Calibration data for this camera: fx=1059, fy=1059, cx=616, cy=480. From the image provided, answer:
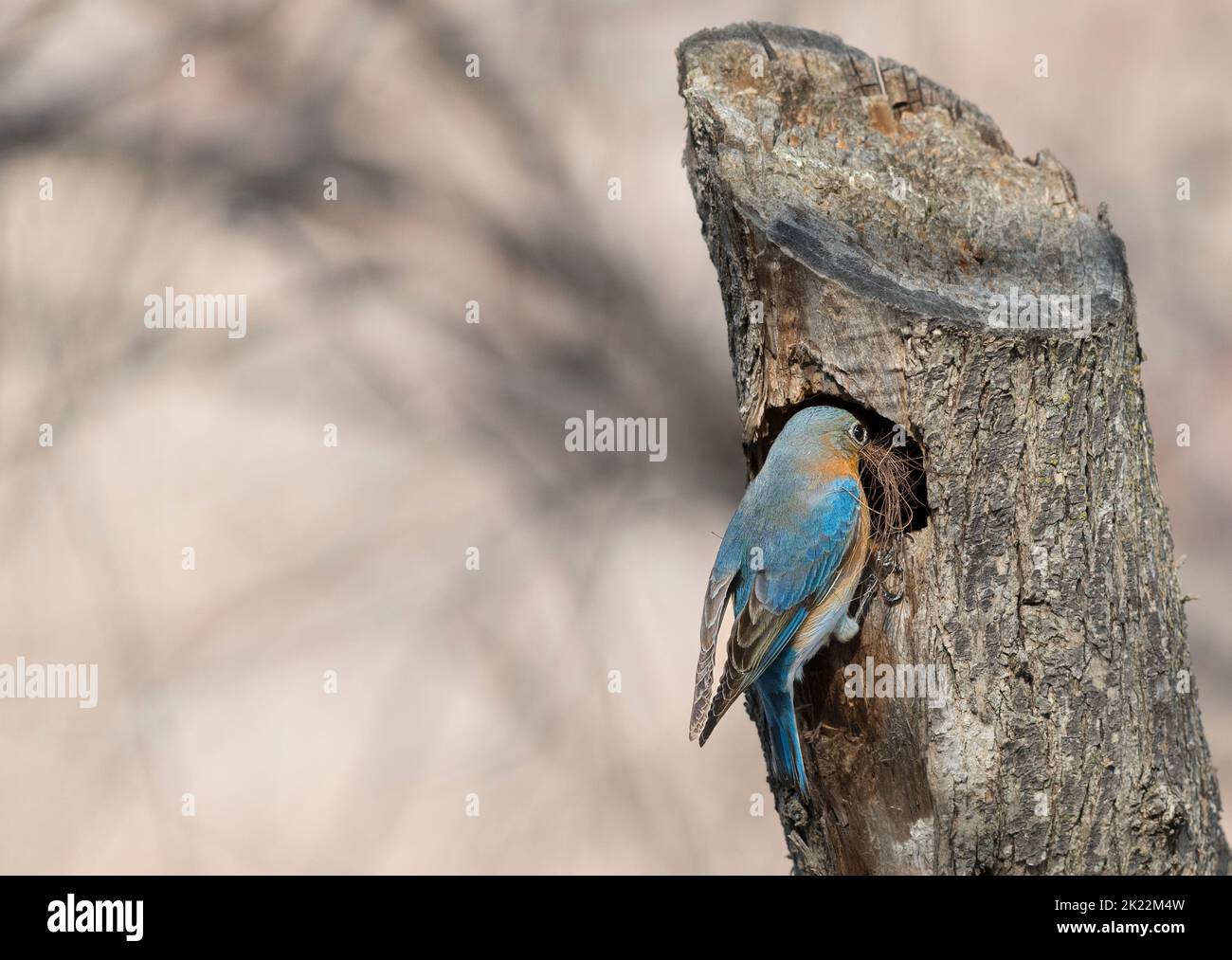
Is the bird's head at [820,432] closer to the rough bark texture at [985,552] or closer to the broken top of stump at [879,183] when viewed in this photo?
the rough bark texture at [985,552]

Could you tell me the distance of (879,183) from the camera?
2945 mm

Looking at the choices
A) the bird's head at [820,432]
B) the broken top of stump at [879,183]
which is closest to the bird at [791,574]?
the bird's head at [820,432]

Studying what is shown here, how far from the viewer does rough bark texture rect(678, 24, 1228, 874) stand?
260 centimetres

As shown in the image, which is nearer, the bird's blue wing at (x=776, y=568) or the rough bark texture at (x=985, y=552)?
the rough bark texture at (x=985, y=552)

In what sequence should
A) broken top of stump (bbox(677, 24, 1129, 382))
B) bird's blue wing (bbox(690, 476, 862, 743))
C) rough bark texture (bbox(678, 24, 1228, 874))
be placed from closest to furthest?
rough bark texture (bbox(678, 24, 1228, 874))
broken top of stump (bbox(677, 24, 1129, 382))
bird's blue wing (bbox(690, 476, 862, 743))

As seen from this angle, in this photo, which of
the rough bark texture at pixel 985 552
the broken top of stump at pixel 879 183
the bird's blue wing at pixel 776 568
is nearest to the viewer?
the rough bark texture at pixel 985 552

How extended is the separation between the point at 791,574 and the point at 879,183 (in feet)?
3.66

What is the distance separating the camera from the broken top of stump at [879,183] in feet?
8.91

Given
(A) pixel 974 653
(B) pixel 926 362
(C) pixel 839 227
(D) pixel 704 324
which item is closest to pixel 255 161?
(D) pixel 704 324

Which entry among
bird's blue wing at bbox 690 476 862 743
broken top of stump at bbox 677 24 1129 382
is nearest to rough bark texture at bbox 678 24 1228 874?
broken top of stump at bbox 677 24 1129 382

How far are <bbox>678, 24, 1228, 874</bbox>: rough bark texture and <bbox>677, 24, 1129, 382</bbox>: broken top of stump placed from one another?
10 mm

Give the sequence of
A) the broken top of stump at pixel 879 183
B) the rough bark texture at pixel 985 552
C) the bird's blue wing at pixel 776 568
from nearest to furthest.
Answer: the rough bark texture at pixel 985 552, the broken top of stump at pixel 879 183, the bird's blue wing at pixel 776 568

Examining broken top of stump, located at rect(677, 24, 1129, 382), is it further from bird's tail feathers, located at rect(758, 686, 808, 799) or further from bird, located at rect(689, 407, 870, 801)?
bird's tail feathers, located at rect(758, 686, 808, 799)

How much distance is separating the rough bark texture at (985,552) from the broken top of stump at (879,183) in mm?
10
